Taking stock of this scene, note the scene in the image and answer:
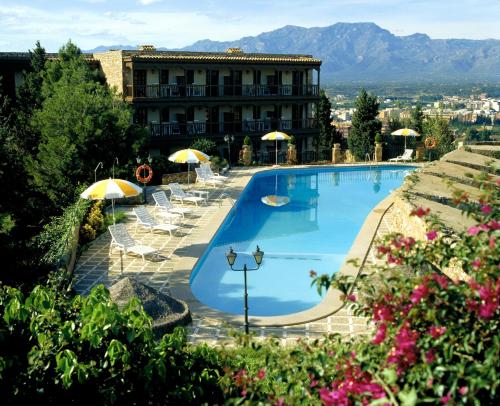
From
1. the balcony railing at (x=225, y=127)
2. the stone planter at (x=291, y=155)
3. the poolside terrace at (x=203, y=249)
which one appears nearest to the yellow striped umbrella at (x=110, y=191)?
the poolside terrace at (x=203, y=249)

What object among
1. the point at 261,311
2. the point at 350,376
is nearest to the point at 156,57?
the point at 261,311

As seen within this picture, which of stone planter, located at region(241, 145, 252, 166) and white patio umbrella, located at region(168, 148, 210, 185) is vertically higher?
white patio umbrella, located at region(168, 148, 210, 185)

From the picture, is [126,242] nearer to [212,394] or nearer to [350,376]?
[212,394]

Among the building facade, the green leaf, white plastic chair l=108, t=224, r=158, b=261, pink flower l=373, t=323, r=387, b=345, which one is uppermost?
the building facade

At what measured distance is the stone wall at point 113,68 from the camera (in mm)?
36434

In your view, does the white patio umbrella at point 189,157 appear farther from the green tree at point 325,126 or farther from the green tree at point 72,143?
the green tree at point 325,126

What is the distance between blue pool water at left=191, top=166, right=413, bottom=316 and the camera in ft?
52.5

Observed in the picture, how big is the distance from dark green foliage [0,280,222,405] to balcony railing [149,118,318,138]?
30.3 metres

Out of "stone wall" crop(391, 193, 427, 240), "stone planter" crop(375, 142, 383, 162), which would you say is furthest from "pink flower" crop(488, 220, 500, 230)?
"stone planter" crop(375, 142, 383, 162)

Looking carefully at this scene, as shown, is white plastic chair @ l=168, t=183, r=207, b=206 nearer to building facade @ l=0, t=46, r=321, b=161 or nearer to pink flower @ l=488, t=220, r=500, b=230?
building facade @ l=0, t=46, r=321, b=161

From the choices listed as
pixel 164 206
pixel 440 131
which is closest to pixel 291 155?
pixel 440 131

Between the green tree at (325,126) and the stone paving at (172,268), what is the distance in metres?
26.9

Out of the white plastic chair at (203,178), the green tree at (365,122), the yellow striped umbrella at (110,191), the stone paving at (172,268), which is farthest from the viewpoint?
the green tree at (365,122)

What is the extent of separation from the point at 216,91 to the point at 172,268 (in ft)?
81.4
